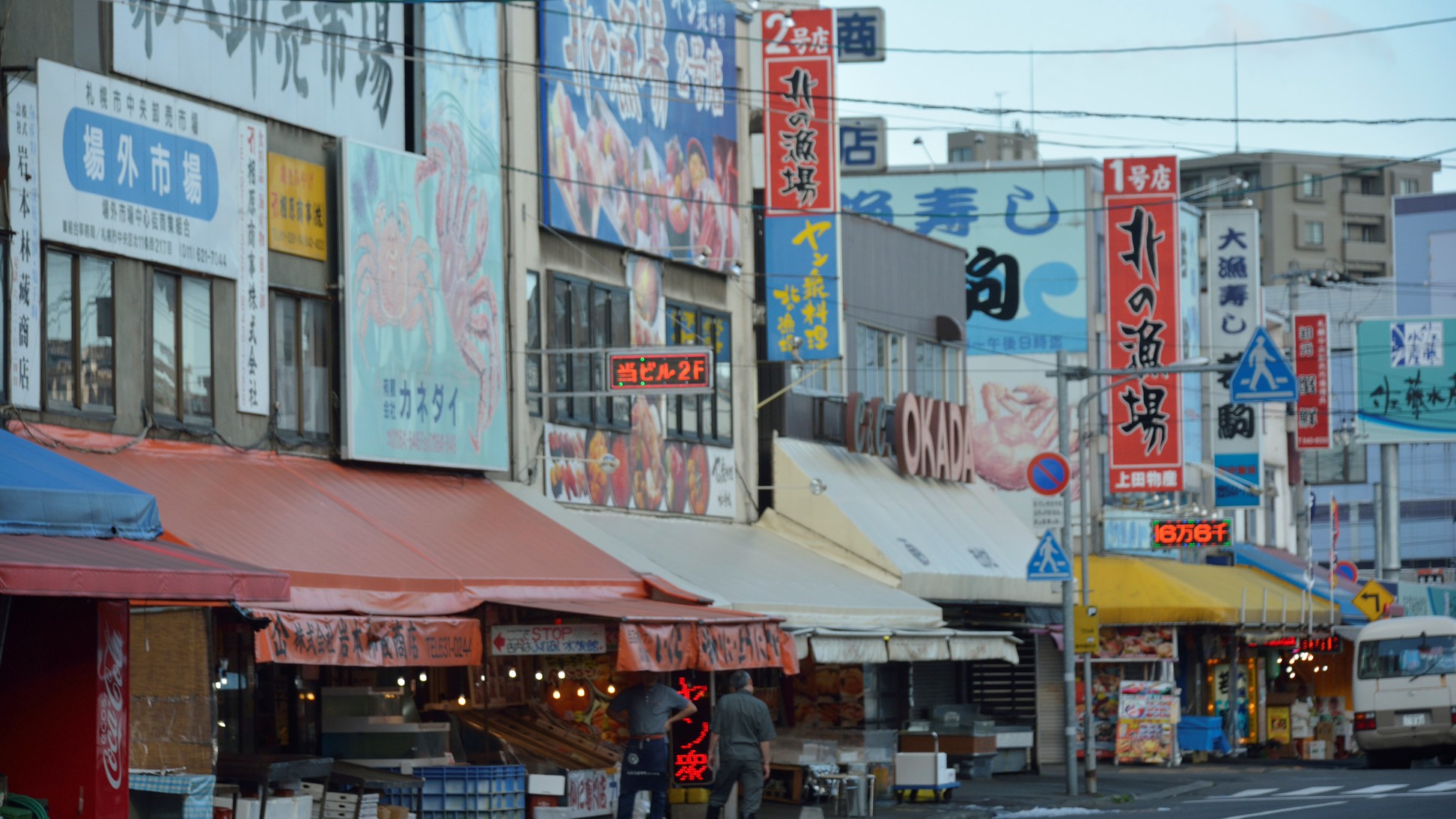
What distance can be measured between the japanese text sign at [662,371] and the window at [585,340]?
0.82 m

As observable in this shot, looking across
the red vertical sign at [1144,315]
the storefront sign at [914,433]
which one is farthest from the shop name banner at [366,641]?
the red vertical sign at [1144,315]

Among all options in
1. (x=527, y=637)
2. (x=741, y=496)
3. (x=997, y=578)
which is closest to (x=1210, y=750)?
(x=997, y=578)

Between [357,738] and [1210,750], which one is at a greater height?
[357,738]

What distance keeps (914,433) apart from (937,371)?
9.88 feet

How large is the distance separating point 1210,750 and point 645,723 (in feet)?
71.8

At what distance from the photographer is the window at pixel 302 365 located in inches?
756

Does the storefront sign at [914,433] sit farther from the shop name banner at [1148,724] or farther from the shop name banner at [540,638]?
the shop name banner at [540,638]

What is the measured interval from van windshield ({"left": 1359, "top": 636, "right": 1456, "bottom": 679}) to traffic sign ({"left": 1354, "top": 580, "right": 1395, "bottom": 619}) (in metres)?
7.33

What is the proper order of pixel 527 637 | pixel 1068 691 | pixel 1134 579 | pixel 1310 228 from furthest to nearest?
pixel 1310 228 → pixel 1134 579 → pixel 1068 691 → pixel 527 637

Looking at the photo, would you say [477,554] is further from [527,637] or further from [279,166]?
[279,166]

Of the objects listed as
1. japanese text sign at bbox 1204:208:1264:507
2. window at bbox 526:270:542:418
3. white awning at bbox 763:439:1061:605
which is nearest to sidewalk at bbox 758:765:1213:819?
white awning at bbox 763:439:1061:605

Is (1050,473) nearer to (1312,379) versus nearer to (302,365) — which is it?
(302,365)

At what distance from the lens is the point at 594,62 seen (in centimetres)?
2431

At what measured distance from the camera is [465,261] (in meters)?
21.5
